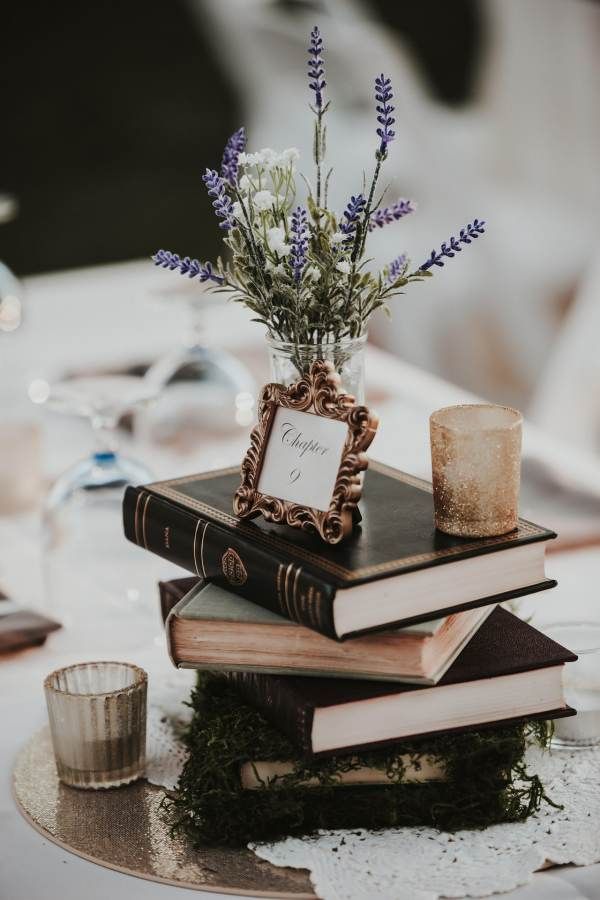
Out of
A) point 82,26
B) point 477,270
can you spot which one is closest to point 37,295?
point 477,270

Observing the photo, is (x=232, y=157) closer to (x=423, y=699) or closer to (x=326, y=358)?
(x=326, y=358)

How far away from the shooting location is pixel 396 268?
111 cm

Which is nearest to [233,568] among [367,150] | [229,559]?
[229,559]

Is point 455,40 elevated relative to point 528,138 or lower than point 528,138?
elevated

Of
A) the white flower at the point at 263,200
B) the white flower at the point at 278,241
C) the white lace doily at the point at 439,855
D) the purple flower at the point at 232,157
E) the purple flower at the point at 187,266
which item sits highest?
the purple flower at the point at 232,157

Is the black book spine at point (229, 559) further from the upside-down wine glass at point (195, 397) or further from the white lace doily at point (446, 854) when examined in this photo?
the upside-down wine glass at point (195, 397)

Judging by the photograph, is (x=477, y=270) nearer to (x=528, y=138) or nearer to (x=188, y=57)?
(x=528, y=138)

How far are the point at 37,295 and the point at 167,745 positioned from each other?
6.39 feet

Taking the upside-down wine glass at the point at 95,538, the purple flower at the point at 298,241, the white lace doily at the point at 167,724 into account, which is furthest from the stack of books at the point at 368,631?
the upside-down wine glass at the point at 95,538

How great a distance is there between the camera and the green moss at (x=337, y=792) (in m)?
1.01

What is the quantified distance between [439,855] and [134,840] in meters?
0.25

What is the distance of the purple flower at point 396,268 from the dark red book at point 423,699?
12.9 inches

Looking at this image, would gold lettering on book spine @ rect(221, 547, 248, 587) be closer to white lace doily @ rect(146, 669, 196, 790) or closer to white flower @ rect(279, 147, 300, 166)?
white lace doily @ rect(146, 669, 196, 790)

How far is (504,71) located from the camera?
13.9ft
